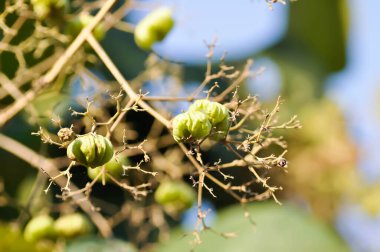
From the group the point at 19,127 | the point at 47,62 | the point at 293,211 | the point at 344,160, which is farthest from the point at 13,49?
the point at 344,160

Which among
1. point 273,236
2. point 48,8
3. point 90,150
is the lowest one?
point 273,236

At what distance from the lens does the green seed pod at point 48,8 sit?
130 centimetres

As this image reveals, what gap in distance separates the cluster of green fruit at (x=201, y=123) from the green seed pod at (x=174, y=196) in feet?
1.57

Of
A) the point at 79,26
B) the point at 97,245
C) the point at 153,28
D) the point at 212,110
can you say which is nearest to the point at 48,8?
the point at 79,26

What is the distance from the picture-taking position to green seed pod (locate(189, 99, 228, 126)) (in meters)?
0.97

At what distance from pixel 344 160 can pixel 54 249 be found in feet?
5.56

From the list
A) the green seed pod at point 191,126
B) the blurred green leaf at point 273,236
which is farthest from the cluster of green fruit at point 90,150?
the blurred green leaf at point 273,236

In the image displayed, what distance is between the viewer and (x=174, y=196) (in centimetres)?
146

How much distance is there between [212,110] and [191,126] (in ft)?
0.16

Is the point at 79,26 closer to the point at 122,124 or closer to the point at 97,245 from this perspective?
the point at 122,124

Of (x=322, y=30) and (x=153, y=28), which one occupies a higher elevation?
(x=153, y=28)

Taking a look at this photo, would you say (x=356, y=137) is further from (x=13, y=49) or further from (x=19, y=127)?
(x=13, y=49)

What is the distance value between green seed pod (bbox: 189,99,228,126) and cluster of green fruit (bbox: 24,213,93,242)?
24.1 inches

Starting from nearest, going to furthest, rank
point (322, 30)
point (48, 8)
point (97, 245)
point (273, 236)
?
point (48, 8), point (97, 245), point (273, 236), point (322, 30)
